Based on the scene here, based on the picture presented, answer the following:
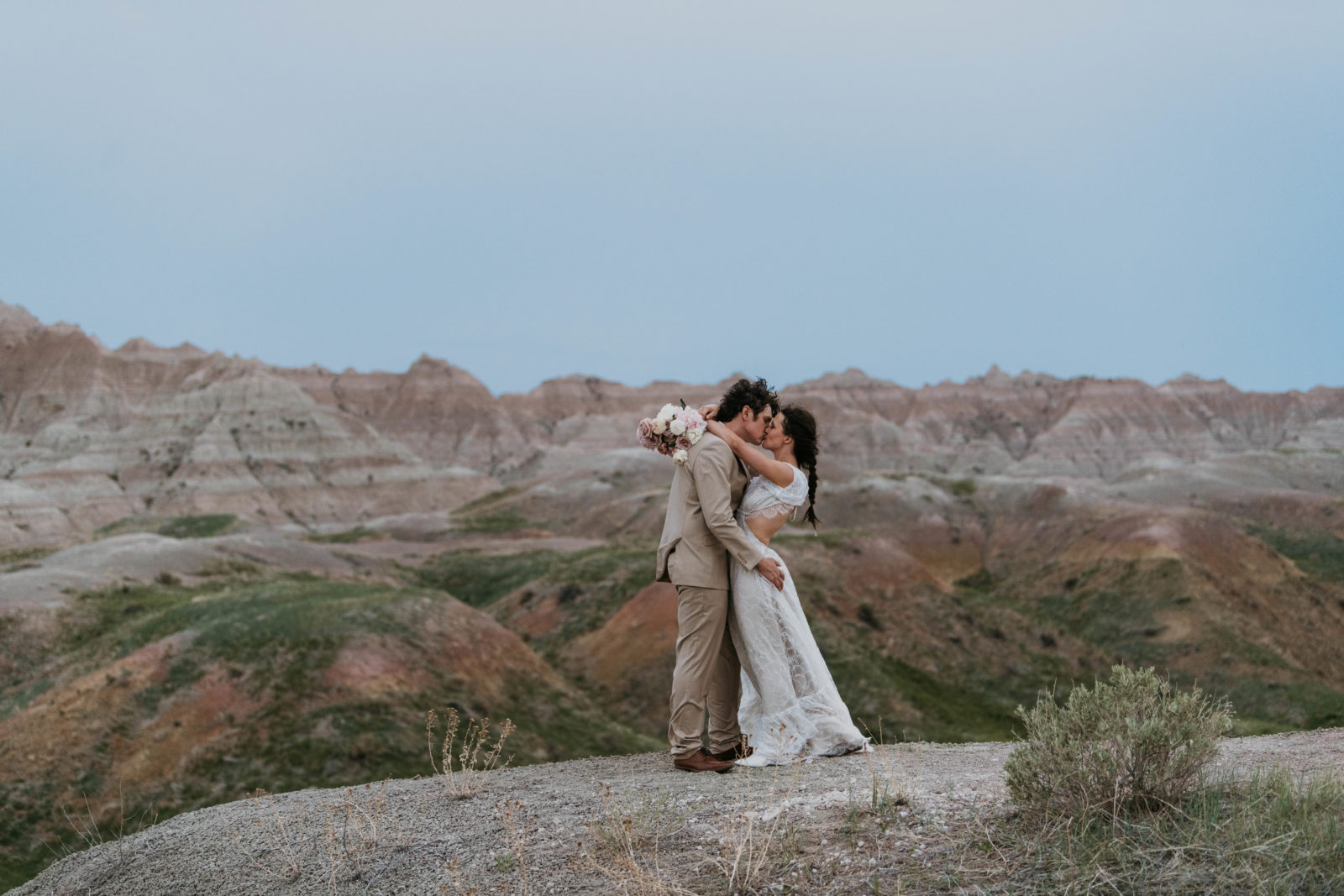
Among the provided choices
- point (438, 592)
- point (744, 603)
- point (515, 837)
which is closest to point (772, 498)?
point (744, 603)

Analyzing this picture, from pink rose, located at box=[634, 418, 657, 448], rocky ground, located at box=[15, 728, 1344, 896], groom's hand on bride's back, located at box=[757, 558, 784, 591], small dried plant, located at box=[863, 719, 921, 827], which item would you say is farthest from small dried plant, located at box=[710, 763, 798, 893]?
pink rose, located at box=[634, 418, 657, 448]

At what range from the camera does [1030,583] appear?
53.5 metres

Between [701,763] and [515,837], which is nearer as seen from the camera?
[515,837]

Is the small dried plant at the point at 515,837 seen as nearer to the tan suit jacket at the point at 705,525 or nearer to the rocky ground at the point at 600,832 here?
the rocky ground at the point at 600,832

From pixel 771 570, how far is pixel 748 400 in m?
1.42

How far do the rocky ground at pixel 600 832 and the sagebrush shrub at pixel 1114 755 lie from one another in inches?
15.8

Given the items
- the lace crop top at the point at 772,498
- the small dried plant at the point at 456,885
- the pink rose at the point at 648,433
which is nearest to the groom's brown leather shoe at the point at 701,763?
the lace crop top at the point at 772,498

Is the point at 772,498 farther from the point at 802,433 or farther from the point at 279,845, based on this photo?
the point at 279,845

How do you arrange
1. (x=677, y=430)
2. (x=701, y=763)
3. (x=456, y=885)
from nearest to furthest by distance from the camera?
(x=456, y=885), (x=701, y=763), (x=677, y=430)

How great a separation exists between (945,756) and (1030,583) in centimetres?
4921

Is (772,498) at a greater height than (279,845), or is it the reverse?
(772,498)

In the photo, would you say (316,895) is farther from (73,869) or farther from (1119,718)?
(1119,718)

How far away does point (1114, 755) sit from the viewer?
520 cm

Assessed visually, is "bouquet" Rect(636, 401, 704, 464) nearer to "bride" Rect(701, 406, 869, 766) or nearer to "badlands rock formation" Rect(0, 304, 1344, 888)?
"bride" Rect(701, 406, 869, 766)
